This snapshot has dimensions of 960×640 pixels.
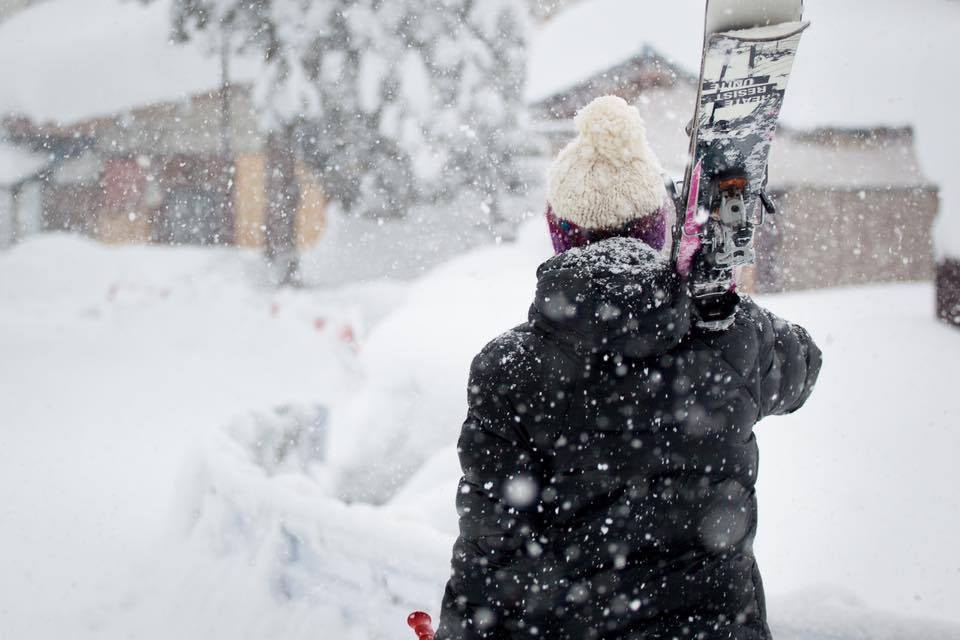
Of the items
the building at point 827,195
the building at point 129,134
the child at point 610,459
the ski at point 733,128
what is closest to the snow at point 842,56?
the building at point 827,195

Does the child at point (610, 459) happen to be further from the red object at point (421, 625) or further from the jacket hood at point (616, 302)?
the red object at point (421, 625)

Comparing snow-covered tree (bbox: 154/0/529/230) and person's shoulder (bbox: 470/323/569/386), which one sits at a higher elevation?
snow-covered tree (bbox: 154/0/529/230)

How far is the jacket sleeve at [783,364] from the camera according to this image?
4.04 ft

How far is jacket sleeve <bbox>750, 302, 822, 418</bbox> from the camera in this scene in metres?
1.23

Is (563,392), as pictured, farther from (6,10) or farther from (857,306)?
(6,10)

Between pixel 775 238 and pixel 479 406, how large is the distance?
376 inches

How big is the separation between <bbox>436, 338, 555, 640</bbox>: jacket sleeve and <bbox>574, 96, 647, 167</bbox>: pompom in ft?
1.34

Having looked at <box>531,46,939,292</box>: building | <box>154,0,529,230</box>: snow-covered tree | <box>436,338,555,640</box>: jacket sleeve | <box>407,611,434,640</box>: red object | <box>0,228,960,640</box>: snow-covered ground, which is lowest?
<box>0,228,960,640</box>: snow-covered ground

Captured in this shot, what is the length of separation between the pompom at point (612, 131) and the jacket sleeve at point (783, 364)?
35 cm

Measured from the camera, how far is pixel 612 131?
128cm

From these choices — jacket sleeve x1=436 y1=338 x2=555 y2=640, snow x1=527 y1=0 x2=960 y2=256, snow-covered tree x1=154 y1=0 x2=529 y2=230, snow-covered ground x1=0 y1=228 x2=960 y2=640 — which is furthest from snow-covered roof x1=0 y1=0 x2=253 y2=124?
jacket sleeve x1=436 y1=338 x2=555 y2=640

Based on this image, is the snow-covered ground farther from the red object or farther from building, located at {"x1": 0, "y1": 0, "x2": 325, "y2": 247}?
building, located at {"x1": 0, "y1": 0, "x2": 325, "y2": 247}

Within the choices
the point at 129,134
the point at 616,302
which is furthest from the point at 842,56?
the point at 129,134

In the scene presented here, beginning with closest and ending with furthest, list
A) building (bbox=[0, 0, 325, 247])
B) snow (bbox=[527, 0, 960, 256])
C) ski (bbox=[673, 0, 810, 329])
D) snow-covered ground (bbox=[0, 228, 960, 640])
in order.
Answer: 1. ski (bbox=[673, 0, 810, 329])
2. snow-covered ground (bbox=[0, 228, 960, 640])
3. snow (bbox=[527, 0, 960, 256])
4. building (bbox=[0, 0, 325, 247])
